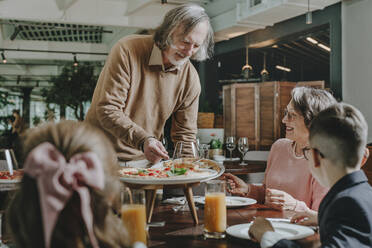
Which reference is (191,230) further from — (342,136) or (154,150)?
(342,136)

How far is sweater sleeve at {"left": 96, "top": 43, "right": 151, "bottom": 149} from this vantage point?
79.8 inches

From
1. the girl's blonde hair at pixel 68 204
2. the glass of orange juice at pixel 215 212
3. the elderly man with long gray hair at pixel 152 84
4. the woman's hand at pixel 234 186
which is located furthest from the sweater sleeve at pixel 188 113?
the girl's blonde hair at pixel 68 204

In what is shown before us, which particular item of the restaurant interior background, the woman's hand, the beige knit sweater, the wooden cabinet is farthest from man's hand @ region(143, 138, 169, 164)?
the wooden cabinet

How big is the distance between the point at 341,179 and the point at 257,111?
6.19 meters

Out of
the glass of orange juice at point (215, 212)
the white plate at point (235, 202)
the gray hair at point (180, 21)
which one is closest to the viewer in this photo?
the glass of orange juice at point (215, 212)

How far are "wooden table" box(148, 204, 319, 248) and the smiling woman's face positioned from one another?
0.47 m

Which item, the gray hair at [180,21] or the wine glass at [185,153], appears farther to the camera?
the gray hair at [180,21]

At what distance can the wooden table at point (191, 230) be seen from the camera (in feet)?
4.22

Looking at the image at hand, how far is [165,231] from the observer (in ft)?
4.72

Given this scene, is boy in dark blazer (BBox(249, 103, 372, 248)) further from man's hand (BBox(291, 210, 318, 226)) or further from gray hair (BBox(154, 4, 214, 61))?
gray hair (BBox(154, 4, 214, 61))

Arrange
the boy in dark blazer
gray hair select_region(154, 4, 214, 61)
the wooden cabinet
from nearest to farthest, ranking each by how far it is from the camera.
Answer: the boy in dark blazer < gray hair select_region(154, 4, 214, 61) < the wooden cabinet

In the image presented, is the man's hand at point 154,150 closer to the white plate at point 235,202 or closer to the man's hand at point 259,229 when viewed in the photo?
the white plate at point 235,202

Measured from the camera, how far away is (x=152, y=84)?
2293 mm

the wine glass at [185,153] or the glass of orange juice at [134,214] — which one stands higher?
the wine glass at [185,153]
